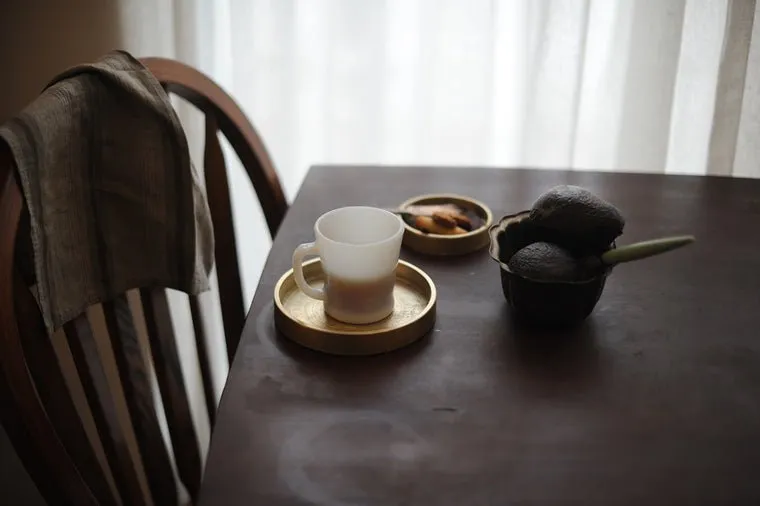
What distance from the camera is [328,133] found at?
5.21 feet

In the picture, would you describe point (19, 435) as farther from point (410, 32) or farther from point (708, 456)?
point (410, 32)

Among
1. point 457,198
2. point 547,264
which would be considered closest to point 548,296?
point 547,264

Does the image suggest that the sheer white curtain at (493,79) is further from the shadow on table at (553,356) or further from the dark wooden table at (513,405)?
the shadow on table at (553,356)

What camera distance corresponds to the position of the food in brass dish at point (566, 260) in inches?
33.7

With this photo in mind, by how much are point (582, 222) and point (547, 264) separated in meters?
0.05

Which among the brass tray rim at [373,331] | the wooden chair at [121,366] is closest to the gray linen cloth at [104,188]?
the wooden chair at [121,366]

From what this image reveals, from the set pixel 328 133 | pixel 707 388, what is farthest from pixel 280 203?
pixel 707 388

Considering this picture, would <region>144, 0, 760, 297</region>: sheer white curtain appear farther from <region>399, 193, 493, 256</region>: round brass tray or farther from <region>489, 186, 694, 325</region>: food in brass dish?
<region>489, 186, 694, 325</region>: food in brass dish

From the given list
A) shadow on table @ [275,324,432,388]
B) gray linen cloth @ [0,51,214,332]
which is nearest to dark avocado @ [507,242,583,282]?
shadow on table @ [275,324,432,388]

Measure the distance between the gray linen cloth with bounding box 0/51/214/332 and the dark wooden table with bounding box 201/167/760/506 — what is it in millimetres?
127

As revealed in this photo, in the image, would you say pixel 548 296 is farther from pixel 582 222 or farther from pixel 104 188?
pixel 104 188

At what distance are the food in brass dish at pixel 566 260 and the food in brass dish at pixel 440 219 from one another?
0.15 meters

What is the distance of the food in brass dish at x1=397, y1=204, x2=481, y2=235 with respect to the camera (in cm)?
105

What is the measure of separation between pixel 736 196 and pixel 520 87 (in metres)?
0.47
